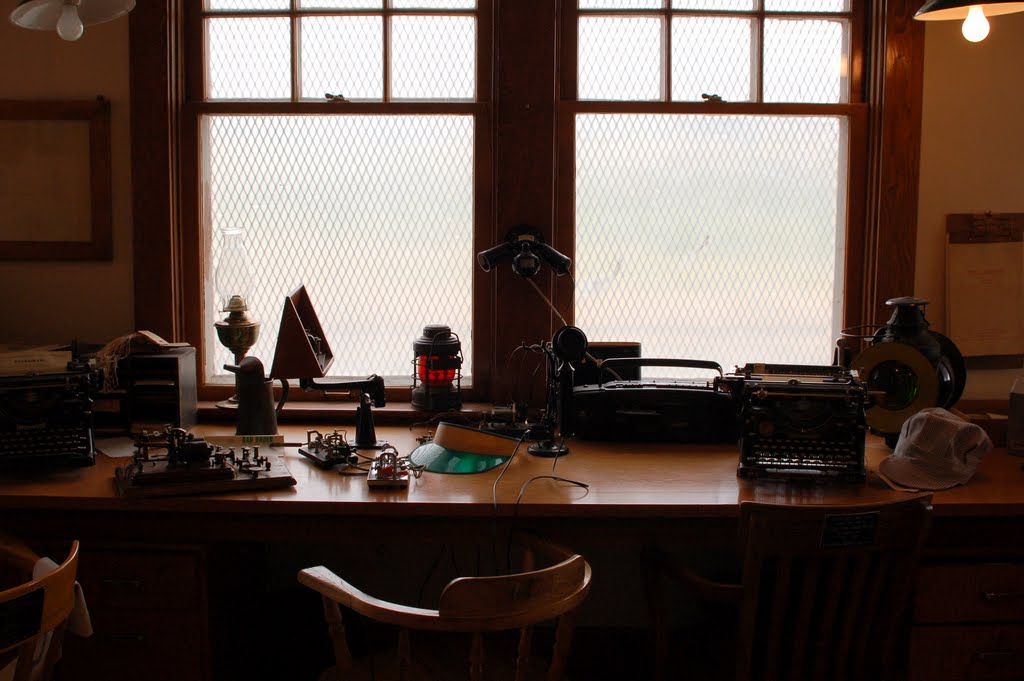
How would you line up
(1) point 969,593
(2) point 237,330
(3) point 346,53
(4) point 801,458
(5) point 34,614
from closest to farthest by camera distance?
(5) point 34,614 → (1) point 969,593 → (4) point 801,458 → (2) point 237,330 → (3) point 346,53

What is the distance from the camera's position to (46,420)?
7.70 ft

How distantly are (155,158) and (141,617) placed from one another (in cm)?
141

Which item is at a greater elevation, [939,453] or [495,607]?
[939,453]

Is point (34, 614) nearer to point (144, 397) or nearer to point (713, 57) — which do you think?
point (144, 397)

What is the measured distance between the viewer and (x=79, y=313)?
2947mm

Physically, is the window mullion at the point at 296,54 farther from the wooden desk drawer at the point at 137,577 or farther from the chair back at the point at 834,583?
the chair back at the point at 834,583

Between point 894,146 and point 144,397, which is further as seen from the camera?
point 894,146

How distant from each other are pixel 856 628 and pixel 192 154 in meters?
2.33

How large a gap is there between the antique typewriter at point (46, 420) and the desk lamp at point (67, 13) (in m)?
0.83

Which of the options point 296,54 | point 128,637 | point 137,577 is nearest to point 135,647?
point 128,637

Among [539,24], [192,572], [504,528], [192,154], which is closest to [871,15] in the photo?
[539,24]

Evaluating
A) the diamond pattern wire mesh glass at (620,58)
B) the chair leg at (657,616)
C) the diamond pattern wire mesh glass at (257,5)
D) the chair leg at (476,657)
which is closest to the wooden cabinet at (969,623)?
the chair leg at (657,616)

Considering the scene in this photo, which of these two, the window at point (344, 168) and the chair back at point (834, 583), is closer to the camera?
the chair back at point (834, 583)

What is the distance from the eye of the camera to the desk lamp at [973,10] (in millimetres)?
2186
